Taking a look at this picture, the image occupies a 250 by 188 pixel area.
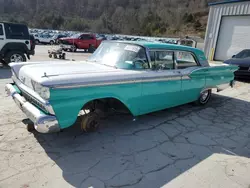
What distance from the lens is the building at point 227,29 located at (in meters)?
13.8

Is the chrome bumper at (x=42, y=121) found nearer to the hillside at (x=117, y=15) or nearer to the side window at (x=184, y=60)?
the side window at (x=184, y=60)

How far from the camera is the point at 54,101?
2.78m

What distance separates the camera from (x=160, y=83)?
13.5 ft

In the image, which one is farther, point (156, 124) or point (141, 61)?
point (156, 124)

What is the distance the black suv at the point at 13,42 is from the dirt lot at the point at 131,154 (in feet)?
17.7

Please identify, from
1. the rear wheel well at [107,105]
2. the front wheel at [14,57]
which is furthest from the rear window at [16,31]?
the rear wheel well at [107,105]

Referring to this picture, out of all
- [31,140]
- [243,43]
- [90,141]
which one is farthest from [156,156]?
[243,43]

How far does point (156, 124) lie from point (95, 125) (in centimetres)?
136

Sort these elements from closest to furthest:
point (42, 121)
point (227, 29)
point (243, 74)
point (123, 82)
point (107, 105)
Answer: point (42, 121) → point (123, 82) → point (107, 105) → point (243, 74) → point (227, 29)

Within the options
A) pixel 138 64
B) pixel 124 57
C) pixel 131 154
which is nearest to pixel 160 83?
pixel 138 64

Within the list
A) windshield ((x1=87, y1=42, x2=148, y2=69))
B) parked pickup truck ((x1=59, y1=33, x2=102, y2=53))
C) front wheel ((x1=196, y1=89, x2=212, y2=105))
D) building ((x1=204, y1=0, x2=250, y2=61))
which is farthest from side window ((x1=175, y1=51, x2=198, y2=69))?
parked pickup truck ((x1=59, y1=33, x2=102, y2=53))

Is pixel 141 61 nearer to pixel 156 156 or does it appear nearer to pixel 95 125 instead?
pixel 95 125

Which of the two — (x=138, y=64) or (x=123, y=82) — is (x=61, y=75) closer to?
(x=123, y=82)

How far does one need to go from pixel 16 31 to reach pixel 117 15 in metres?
68.8
